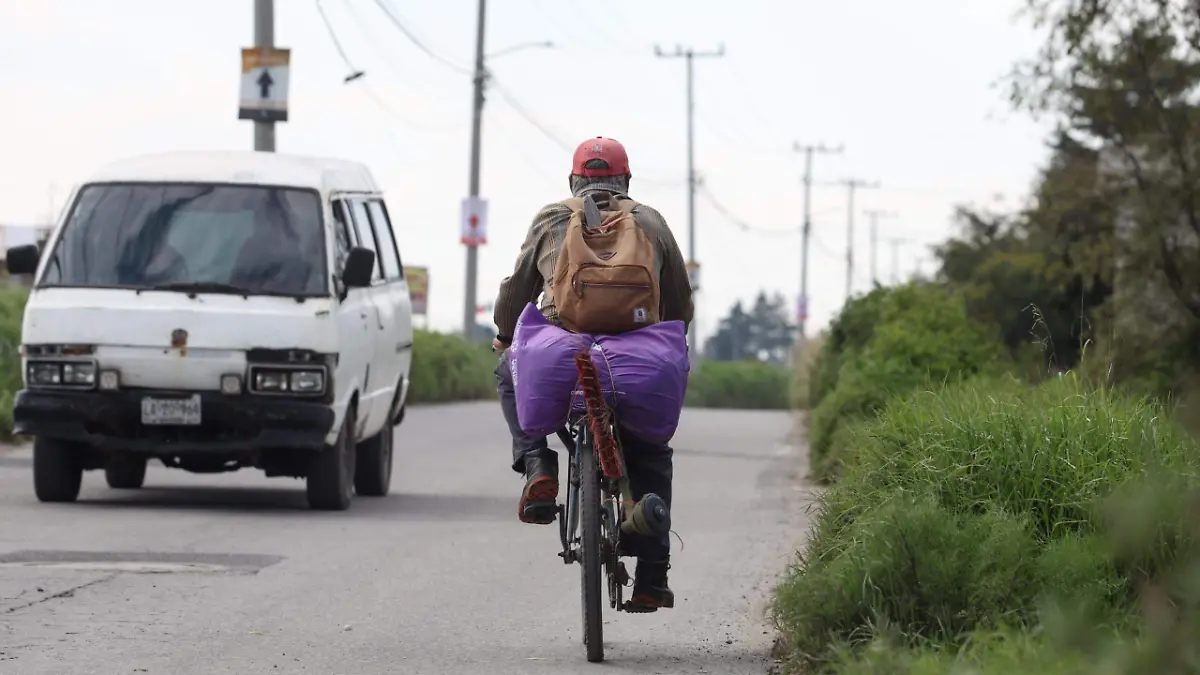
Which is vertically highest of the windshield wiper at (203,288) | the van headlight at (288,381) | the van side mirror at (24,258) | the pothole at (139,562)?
the van side mirror at (24,258)

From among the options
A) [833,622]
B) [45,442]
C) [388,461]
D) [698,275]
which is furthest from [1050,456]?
[698,275]

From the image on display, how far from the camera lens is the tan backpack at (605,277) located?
22.6 ft

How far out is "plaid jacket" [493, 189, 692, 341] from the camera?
23.6 ft

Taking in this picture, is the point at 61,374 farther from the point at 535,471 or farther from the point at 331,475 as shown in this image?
the point at 535,471

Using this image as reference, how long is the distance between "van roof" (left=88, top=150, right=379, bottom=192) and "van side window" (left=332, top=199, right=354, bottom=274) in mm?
123

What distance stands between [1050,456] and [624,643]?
1649 mm

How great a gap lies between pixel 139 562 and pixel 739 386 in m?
76.1

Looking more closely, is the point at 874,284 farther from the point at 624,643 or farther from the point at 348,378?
the point at 624,643

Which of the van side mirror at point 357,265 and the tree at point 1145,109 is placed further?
the tree at point 1145,109

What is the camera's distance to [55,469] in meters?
13.1

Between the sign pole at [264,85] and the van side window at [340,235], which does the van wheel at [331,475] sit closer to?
the van side window at [340,235]

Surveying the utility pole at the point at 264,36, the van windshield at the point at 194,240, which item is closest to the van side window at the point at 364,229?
the van windshield at the point at 194,240

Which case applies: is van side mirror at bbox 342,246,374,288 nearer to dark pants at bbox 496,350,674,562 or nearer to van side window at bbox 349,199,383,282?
van side window at bbox 349,199,383,282

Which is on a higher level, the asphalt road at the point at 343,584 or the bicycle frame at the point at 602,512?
the bicycle frame at the point at 602,512
